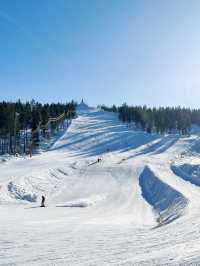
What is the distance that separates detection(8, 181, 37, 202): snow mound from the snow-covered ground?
0.12 metres

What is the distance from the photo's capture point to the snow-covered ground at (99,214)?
14281mm

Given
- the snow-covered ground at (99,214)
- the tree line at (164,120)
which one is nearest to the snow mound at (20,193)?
the snow-covered ground at (99,214)

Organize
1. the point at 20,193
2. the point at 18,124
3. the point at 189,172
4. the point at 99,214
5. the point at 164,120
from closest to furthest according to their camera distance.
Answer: the point at 99,214 → the point at 20,193 → the point at 189,172 → the point at 18,124 → the point at 164,120

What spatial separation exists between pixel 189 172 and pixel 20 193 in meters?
27.6

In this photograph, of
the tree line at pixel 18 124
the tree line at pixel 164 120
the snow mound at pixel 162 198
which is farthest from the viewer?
the tree line at pixel 164 120

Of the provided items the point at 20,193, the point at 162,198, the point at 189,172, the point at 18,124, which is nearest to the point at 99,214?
the point at 162,198

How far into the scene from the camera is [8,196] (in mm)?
39875

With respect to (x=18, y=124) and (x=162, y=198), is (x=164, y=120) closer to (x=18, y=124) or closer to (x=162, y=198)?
(x=18, y=124)

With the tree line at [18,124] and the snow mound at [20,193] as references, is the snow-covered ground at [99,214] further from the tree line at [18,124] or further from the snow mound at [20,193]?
the tree line at [18,124]

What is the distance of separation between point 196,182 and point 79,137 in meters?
76.4

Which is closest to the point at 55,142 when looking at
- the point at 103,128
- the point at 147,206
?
the point at 103,128

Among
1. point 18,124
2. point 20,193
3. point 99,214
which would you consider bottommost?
point 20,193

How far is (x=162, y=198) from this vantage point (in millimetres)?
37969

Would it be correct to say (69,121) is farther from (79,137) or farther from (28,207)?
(28,207)
